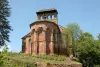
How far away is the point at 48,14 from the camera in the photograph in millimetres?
60406

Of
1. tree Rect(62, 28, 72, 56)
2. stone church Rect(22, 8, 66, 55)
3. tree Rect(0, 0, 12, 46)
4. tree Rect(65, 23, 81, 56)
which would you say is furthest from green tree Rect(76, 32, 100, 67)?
tree Rect(0, 0, 12, 46)

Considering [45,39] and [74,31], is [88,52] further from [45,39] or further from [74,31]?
[45,39]

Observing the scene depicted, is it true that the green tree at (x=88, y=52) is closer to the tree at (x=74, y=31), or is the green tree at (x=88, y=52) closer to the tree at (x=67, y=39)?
the tree at (x=74, y=31)

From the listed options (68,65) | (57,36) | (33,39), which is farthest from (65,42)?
(68,65)

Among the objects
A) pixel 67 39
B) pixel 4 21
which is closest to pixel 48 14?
pixel 67 39

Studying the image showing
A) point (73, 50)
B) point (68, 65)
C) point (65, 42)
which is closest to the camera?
point (68, 65)

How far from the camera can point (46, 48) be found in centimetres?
5134

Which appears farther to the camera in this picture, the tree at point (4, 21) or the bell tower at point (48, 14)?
the bell tower at point (48, 14)

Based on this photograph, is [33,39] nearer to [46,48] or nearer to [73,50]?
[46,48]

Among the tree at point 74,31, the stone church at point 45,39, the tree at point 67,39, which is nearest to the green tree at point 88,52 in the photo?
the tree at point 74,31

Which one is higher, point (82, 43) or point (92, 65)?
point (82, 43)

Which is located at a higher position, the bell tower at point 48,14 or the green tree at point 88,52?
the bell tower at point 48,14

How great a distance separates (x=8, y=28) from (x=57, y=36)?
16589mm

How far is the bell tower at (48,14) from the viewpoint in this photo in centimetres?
5959
